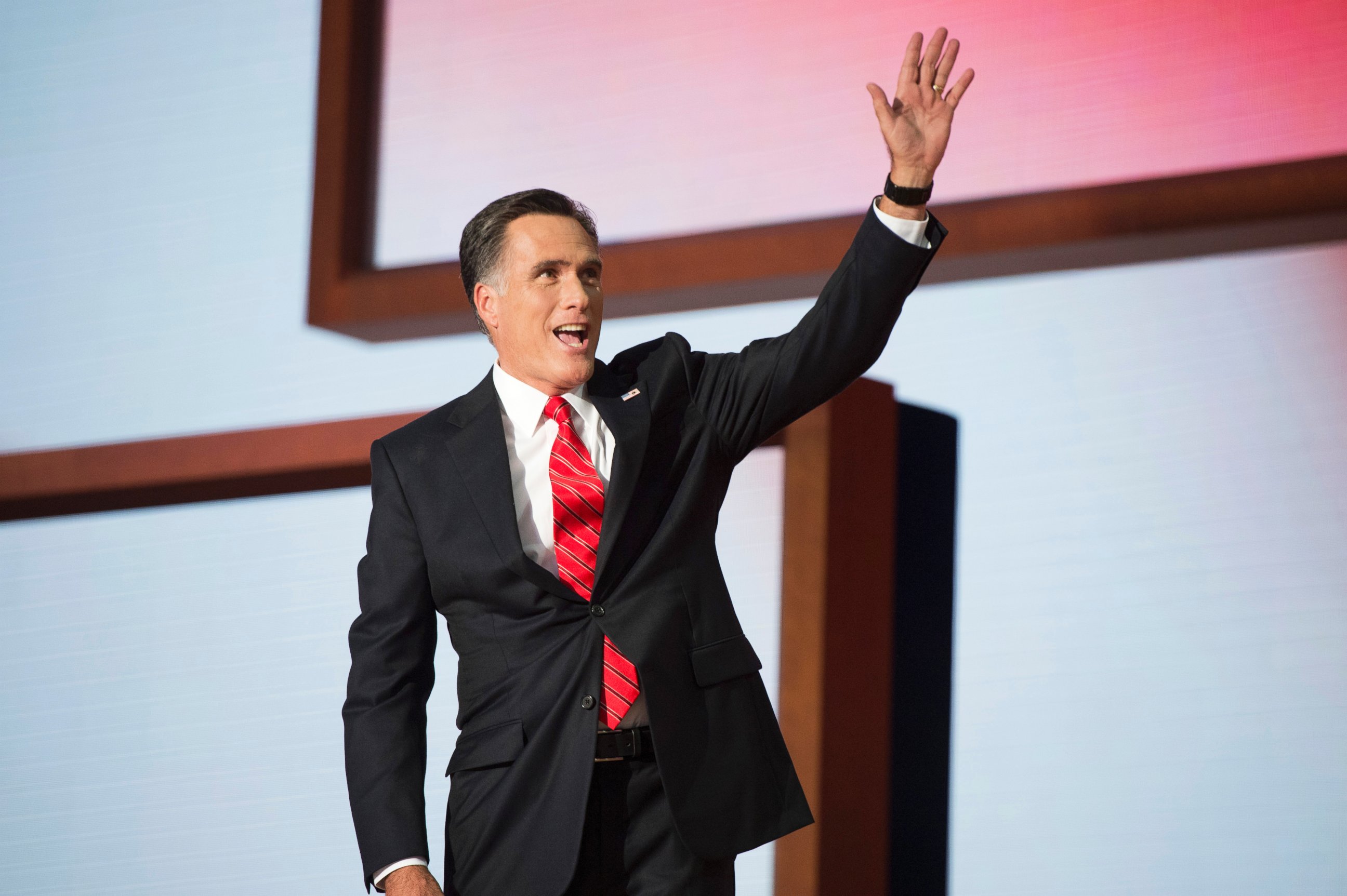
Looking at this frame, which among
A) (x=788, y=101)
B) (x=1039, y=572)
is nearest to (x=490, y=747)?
(x=1039, y=572)

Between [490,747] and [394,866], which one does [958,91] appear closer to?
[490,747]

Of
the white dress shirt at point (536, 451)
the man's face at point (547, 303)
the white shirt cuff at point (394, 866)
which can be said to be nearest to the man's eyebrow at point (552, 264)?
the man's face at point (547, 303)

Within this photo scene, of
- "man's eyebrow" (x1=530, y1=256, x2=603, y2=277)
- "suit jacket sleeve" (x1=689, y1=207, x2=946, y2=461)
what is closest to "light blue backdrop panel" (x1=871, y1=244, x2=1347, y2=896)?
"suit jacket sleeve" (x1=689, y1=207, x2=946, y2=461)

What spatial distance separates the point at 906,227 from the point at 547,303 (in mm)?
359

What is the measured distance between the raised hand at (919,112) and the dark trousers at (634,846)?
588 mm

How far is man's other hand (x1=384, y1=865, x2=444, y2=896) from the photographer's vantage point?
4.38 ft

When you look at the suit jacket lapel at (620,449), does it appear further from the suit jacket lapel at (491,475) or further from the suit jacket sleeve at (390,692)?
the suit jacket sleeve at (390,692)

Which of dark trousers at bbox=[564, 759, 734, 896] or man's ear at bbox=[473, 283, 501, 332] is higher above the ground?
man's ear at bbox=[473, 283, 501, 332]

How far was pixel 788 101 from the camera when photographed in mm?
2162

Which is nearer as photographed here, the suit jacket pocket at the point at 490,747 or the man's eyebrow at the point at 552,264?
the suit jacket pocket at the point at 490,747

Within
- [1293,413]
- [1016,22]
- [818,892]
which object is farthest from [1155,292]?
[818,892]

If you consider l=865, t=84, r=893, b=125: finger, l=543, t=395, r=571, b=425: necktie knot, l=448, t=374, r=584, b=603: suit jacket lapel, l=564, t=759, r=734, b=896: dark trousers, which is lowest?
l=564, t=759, r=734, b=896: dark trousers

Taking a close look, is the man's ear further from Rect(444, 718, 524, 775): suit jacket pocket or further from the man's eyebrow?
Rect(444, 718, 524, 775): suit jacket pocket

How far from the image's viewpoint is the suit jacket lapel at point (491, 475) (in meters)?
1.34
